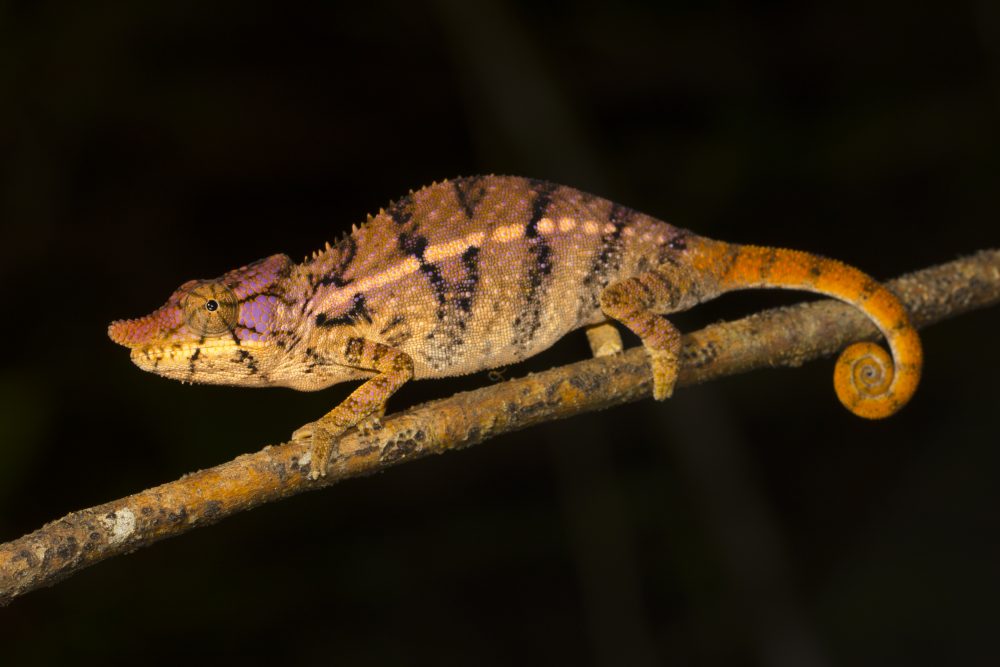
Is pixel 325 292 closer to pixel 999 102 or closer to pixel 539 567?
pixel 539 567

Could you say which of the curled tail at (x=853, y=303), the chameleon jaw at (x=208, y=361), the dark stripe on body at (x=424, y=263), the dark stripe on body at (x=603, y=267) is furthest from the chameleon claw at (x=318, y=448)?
the curled tail at (x=853, y=303)

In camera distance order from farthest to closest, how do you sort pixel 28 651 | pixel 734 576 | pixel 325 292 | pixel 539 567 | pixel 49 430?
pixel 539 567 → pixel 734 576 → pixel 49 430 → pixel 28 651 → pixel 325 292

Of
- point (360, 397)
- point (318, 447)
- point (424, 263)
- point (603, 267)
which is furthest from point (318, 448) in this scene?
point (603, 267)

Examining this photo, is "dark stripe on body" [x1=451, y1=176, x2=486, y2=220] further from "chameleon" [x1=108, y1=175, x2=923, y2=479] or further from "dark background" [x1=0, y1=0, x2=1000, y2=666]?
"dark background" [x1=0, y1=0, x2=1000, y2=666]

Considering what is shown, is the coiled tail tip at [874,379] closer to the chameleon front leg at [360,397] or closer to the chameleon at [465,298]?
the chameleon at [465,298]

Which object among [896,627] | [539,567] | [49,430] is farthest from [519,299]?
[896,627]

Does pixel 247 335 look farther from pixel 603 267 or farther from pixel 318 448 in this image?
pixel 603 267
